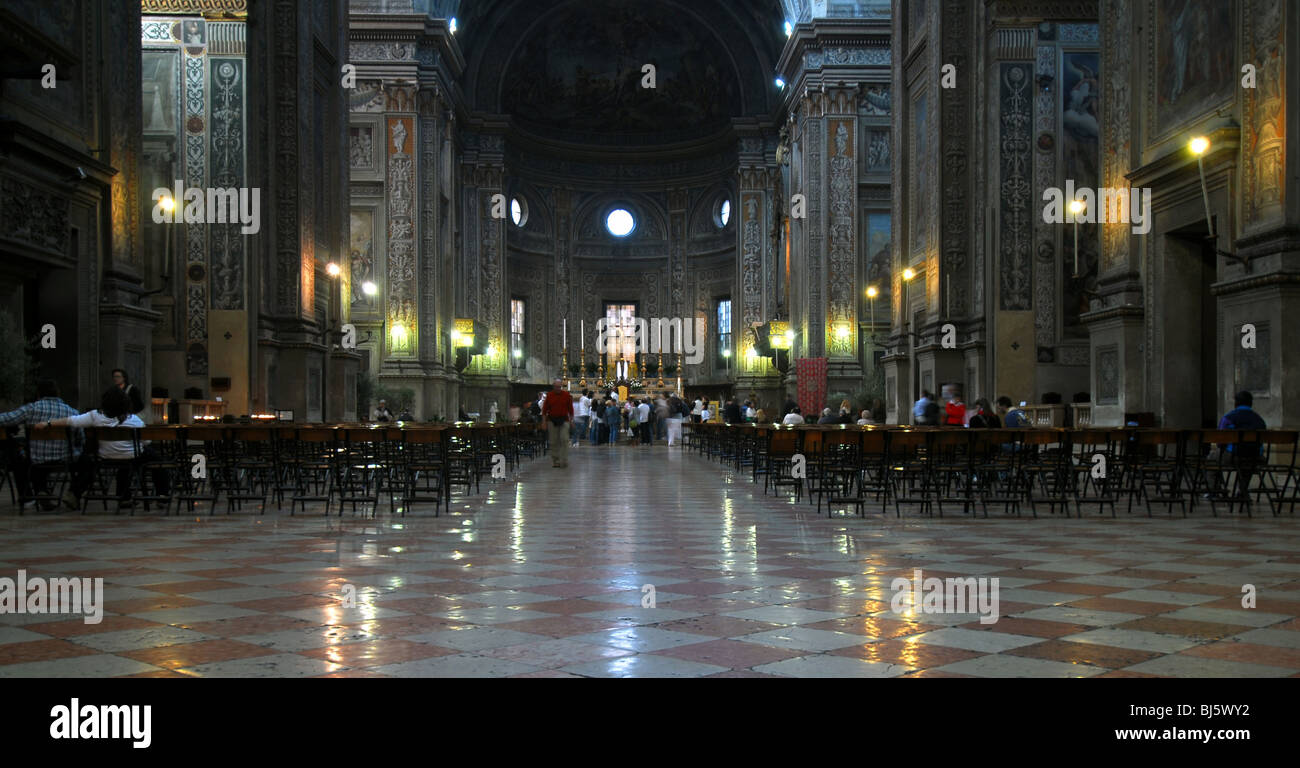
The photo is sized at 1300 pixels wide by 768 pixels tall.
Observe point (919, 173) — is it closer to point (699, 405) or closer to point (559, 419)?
point (559, 419)

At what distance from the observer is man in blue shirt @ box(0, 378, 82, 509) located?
10.0 meters

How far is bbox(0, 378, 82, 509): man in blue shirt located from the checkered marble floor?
2.65ft

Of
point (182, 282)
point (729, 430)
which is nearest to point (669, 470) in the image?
point (729, 430)

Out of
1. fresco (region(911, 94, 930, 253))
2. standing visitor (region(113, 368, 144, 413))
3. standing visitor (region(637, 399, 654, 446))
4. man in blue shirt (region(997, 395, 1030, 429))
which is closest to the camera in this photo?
standing visitor (region(113, 368, 144, 413))

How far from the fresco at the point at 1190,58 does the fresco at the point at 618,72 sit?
1282 inches

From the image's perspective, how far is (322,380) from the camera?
21.0 m

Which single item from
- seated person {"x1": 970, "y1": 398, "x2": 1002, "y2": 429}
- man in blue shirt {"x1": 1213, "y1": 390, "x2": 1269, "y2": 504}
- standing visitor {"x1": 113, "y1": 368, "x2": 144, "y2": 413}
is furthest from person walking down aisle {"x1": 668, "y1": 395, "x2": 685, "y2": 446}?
man in blue shirt {"x1": 1213, "y1": 390, "x2": 1269, "y2": 504}

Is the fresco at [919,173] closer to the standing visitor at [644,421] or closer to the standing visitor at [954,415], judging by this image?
the standing visitor at [954,415]

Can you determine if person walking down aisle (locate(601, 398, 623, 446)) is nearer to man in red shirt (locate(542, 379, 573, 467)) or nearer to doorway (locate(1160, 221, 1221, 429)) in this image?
man in red shirt (locate(542, 379, 573, 467))

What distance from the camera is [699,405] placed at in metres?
36.3

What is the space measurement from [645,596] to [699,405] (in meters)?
31.2

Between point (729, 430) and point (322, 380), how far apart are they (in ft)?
27.0
